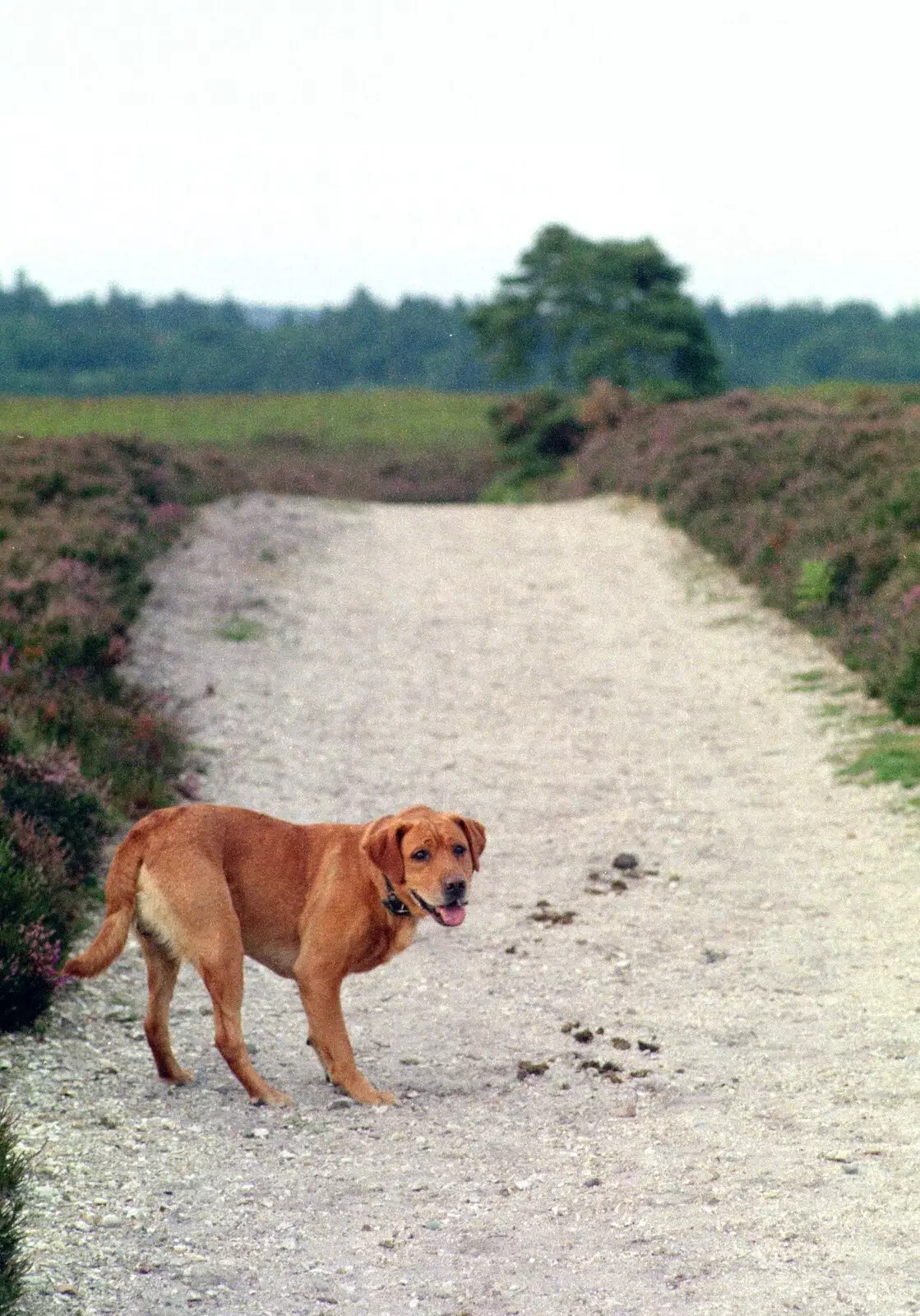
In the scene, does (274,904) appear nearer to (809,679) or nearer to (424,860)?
(424,860)

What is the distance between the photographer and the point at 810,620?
17.1 meters

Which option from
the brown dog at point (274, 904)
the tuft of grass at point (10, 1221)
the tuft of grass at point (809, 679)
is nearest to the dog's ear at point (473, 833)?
the brown dog at point (274, 904)

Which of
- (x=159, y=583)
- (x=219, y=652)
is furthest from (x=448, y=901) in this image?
(x=159, y=583)

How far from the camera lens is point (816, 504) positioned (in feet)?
66.0

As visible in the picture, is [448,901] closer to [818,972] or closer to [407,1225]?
[407,1225]

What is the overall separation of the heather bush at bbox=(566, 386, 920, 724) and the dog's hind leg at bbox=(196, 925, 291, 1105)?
26.5 feet

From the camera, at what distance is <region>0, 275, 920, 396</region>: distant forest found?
86.8 m

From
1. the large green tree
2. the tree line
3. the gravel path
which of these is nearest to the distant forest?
the tree line

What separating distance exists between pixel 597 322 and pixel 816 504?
36751 mm

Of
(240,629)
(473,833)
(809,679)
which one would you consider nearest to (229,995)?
(473,833)

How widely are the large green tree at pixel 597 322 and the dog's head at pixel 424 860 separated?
44.4m

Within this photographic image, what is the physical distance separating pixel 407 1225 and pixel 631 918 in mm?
4218

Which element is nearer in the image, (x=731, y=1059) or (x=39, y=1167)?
(x=39, y=1167)

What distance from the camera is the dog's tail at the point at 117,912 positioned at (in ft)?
19.5
